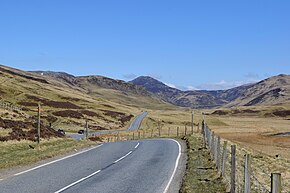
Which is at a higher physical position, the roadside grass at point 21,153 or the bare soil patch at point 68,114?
the bare soil patch at point 68,114

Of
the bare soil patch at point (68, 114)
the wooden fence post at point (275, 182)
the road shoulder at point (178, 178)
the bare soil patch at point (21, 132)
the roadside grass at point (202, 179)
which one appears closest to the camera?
the wooden fence post at point (275, 182)

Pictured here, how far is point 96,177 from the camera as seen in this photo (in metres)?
19.5

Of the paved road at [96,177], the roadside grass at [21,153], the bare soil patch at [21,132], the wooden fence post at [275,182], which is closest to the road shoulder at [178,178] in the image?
the paved road at [96,177]

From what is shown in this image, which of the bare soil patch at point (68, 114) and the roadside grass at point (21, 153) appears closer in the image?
the roadside grass at point (21, 153)

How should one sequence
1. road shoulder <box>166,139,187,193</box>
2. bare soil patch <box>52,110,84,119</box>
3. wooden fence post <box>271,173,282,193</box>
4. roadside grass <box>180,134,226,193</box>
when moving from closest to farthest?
wooden fence post <box>271,173,282,193</box>
roadside grass <box>180,134,226,193</box>
road shoulder <box>166,139,187,193</box>
bare soil patch <box>52,110,84,119</box>

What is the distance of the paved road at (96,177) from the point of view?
16281mm

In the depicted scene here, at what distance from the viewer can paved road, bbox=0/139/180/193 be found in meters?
16.3

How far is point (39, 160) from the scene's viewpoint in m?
25.7

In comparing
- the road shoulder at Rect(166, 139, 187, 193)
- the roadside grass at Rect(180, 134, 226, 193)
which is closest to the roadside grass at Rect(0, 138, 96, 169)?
the road shoulder at Rect(166, 139, 187, 193)

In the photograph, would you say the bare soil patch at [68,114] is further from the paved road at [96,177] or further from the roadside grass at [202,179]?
the roadside grass at [202,179]

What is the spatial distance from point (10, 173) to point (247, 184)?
38.0 ft

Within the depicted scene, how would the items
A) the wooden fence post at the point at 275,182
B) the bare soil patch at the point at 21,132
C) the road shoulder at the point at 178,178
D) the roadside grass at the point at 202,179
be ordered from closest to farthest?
the wooden fence post at the point at 275,182 → the roadside grass at the point at 202,179 → the road shoulder at the point at 178,178 → the bare soil patch at the point at 21,132

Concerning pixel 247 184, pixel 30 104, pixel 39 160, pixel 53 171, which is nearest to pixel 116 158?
pixel 39 160

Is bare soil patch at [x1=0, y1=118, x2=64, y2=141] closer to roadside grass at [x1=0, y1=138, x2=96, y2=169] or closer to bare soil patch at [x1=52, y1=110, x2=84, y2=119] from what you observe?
roadside grass at [x1=0, y1=138, x2=96, y2=169]
